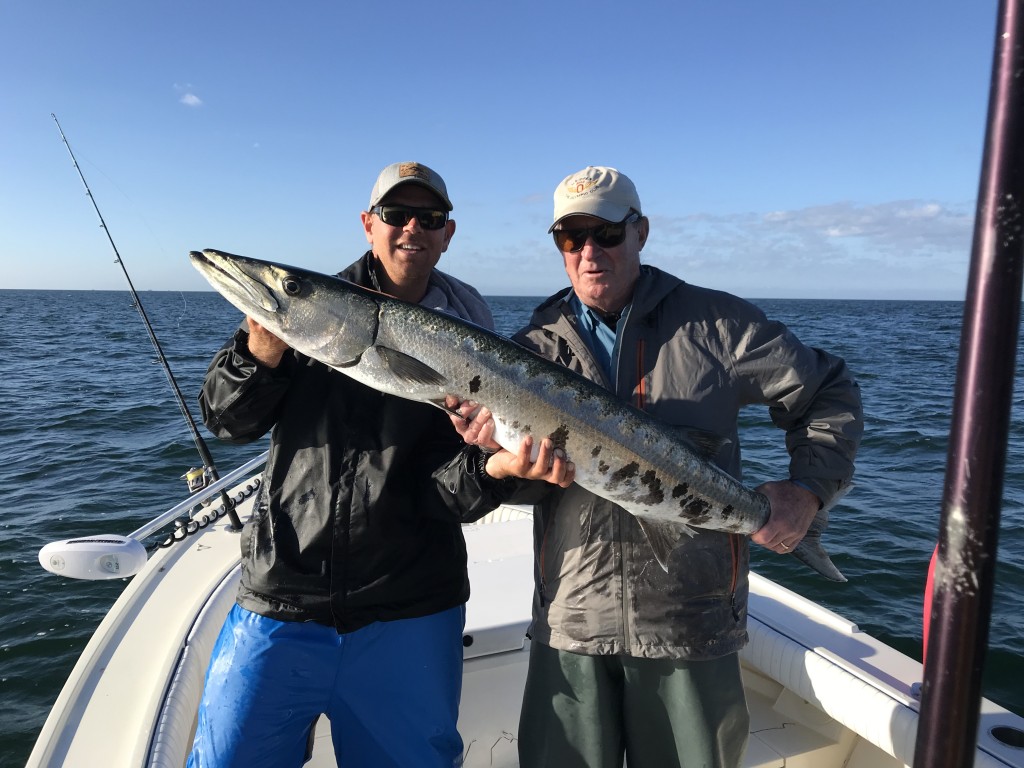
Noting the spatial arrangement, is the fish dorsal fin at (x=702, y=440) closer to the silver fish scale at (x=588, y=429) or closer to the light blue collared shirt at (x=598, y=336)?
the silver fish scale at (x=588, y=429)

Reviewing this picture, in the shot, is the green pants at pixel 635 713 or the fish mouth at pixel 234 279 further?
the fish mouth at pixel 234 279

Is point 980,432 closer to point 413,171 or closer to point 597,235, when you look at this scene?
point 597,235

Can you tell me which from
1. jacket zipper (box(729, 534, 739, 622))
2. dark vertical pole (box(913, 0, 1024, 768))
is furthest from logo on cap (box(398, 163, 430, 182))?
dark vertical pole (box(913, 0, 1024, 768))

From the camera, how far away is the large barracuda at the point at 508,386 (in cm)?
338

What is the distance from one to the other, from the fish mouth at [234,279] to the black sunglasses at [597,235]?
1545 mm

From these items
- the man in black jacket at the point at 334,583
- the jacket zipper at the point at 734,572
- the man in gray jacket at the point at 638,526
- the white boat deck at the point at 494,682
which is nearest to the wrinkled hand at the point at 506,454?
the man in gray jacket at the point at 638,526

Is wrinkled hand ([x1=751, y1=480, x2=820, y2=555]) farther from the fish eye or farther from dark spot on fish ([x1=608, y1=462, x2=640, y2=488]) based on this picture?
the fish eye

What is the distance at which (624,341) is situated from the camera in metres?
3.44

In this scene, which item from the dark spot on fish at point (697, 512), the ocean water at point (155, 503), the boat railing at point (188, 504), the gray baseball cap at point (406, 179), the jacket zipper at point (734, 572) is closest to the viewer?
the jacket zipper at point (734, 572)

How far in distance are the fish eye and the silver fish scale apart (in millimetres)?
499

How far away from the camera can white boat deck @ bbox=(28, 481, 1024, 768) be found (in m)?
3.75

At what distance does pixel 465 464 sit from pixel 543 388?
0.57m

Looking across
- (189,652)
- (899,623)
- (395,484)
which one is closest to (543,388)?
(395,484)

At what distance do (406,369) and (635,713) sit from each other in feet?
6.77
